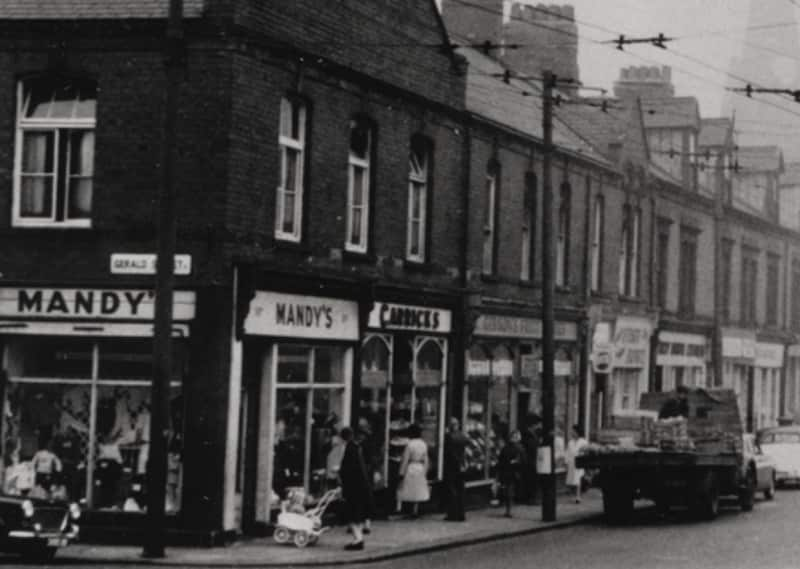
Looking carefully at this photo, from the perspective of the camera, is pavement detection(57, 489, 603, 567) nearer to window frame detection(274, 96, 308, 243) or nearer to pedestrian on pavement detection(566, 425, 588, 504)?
pedestrian on pavement detection(566, 425, 588, 504)

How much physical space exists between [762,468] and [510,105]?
9623 mm

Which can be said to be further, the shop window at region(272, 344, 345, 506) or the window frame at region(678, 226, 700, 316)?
the window frame at region(678, 226, 700, 316)

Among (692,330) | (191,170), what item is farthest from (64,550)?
(692,330)

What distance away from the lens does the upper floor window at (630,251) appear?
40.0 meters

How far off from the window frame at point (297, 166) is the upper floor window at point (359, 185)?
162 centimetres

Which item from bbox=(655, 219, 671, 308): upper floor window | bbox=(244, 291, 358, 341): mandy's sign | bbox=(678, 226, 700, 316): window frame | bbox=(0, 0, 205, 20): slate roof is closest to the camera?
bbox=(0, 0, 205, 20): slate roof

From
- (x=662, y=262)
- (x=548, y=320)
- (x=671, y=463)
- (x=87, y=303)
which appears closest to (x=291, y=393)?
(x=87, y=303)

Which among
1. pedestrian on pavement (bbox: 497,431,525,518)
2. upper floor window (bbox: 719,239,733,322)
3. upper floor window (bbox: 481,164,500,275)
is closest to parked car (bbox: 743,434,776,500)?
pedestrian on pavement (bbox: 497,431,525,518)

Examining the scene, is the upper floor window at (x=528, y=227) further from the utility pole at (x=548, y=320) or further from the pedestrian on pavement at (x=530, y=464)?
the utility pole at (x=548, y=320)

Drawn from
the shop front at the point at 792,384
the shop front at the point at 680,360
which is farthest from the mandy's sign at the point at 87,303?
the shop front at the point at 792,384

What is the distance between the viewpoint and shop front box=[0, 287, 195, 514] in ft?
71.8

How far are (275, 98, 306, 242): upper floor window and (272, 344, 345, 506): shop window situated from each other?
6.04 ft

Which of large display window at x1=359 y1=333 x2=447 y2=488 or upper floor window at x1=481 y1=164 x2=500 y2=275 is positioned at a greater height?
upper floor window at x1=481 y1=164 x2=500 y2=275

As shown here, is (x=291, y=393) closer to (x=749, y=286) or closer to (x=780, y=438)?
(x=780, y=438)
